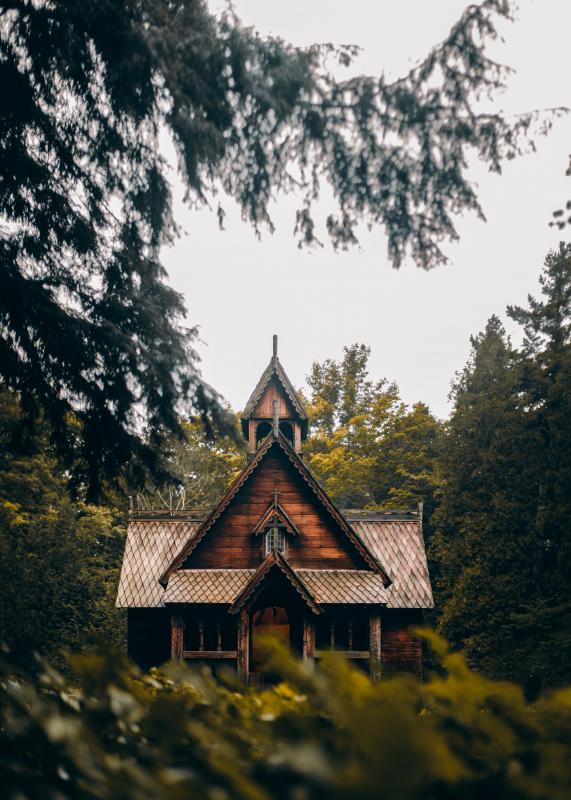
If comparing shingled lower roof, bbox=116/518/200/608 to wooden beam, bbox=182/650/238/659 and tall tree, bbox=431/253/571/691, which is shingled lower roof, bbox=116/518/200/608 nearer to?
wooden beam, bbox=182/650/238/659

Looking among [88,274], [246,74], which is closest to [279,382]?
[88,274]

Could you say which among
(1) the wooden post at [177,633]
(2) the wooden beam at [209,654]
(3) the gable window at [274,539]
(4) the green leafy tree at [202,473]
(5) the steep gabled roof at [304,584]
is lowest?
(2) the wooden beam at [209,654]

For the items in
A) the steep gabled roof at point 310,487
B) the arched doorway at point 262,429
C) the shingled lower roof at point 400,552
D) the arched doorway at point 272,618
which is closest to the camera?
the steep gabled roof at point 310,487

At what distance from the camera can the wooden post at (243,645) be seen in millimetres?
18625

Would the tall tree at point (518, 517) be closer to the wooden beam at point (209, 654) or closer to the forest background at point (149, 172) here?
the wooden beam at point (209, 654)

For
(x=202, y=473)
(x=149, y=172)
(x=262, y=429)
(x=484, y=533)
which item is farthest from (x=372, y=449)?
(x=149, y=172)

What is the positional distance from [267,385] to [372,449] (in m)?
23.2

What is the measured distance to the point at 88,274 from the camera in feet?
27.4

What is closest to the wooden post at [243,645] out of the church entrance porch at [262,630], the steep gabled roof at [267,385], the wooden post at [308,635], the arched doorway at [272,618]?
the church entrance porch at [262,630]

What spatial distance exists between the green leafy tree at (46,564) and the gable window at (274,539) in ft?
18.4

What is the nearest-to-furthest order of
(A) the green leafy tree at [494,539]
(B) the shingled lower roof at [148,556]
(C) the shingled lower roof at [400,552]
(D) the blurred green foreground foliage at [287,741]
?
(D) the blurred green foreground foliage at [287,741], (B) the shingled lower roof at [148,556], (C) the shingled lower roof at [400,552], (A) the green leafy tree at [494,539]

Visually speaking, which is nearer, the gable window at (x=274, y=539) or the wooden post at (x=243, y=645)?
the wooden post at (x=243, y=645)

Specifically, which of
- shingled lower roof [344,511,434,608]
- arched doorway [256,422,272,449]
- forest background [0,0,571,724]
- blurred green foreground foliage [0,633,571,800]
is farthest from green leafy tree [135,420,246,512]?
blurred green foreground foliage [0,633,571,800]

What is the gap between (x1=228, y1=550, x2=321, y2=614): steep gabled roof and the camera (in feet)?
58.8
